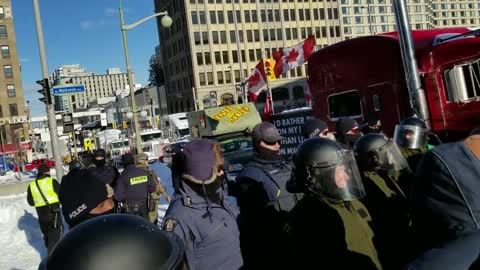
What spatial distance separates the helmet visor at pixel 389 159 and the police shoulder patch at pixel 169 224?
5.84 ft

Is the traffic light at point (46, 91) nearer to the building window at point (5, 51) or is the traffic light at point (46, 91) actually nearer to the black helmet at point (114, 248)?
the black helmet at point (114, 248)

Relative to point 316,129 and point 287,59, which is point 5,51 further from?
point 316,129

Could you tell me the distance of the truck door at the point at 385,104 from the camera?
1006cm

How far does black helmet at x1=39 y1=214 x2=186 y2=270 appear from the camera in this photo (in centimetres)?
160

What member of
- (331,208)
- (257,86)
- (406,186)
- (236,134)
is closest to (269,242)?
(406,186)

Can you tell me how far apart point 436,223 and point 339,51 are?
10.3m

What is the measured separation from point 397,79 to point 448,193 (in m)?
8.82

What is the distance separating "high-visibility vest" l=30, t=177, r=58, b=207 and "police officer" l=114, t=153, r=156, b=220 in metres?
1.76

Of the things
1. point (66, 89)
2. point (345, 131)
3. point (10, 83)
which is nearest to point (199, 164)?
point (345, 131)

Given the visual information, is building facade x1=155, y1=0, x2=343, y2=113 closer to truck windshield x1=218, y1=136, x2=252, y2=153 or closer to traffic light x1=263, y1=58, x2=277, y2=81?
traffic light x1=263, y1=58, x2=277, y2=81

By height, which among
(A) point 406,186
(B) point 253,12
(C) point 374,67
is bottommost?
(A) point 406,186

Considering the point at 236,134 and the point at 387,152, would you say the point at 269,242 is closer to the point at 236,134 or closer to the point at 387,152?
the point at 387,152

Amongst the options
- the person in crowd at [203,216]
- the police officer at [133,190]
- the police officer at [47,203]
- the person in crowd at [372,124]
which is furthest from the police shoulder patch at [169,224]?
the person in crowd at [372,124]

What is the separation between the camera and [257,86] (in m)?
20.2
